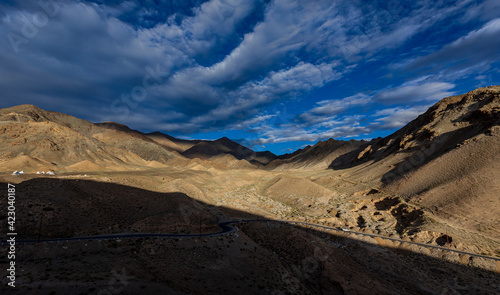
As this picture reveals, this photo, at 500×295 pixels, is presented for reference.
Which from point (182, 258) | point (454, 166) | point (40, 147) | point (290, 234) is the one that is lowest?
point (290, 234)

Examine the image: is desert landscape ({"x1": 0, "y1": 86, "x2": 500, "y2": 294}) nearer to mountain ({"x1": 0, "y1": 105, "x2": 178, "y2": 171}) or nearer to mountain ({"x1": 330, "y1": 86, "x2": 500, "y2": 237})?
mountain ({"x1": 330, "y1": 86, "x2": 500, "y2": 237})

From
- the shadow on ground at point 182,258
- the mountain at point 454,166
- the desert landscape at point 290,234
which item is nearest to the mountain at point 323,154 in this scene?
the mountain at point 454,166

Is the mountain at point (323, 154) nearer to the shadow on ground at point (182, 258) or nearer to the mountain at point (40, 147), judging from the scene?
the mountain at point (40, 147)

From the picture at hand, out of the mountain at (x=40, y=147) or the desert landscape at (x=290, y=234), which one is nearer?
the desert landscape at (x=290, y=234)

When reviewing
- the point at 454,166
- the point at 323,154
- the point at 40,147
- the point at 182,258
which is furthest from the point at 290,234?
the point at 323,154

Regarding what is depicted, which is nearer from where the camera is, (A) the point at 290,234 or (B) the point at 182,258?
(B) the point at 182,258

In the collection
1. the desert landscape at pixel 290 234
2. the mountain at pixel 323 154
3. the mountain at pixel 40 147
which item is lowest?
the desert landscape at pixel 290 234

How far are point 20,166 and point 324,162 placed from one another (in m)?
133

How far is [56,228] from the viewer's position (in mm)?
21094

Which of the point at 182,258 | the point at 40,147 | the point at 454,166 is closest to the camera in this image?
the point at 182,258

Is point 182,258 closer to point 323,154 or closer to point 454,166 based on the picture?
point 454,166

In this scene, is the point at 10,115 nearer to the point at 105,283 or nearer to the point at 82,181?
the point at 82,181

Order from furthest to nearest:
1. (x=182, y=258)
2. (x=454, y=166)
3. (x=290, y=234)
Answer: (x=454, y=166) < (x=290, y=234) < (x=182, y=258)

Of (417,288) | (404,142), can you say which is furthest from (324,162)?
(417,288)
